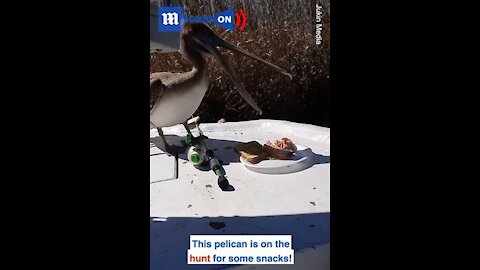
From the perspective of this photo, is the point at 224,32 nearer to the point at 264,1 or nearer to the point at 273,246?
the point at 264,1

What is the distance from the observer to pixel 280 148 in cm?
142

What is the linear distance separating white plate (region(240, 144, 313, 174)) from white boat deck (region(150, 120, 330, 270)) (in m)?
0.02

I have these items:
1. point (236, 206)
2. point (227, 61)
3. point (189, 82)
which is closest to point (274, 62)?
point (227, 61)

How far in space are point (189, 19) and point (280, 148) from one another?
50 cm

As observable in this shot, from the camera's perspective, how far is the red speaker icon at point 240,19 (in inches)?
46.6

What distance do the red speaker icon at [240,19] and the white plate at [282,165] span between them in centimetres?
42

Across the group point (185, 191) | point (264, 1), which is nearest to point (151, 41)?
point (264, 1)

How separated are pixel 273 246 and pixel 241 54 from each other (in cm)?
54

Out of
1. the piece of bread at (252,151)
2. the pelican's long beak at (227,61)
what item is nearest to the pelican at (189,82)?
the pelican's long beak at (227,61)

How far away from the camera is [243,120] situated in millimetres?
1535

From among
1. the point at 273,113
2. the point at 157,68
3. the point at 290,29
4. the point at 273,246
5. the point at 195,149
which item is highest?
the point at 290,29

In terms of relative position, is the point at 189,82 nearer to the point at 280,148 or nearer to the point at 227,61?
the point at 227,61

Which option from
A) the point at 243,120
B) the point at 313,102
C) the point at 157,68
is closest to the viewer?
the point at 157,68

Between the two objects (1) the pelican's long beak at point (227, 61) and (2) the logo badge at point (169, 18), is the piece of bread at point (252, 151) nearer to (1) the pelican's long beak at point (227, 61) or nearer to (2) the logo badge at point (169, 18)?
(1) the pelican's long beak at point (227, 61)
